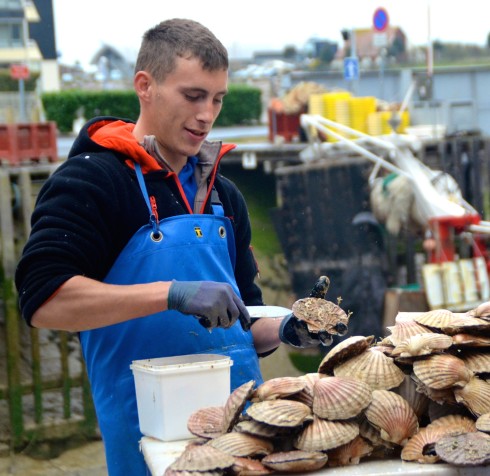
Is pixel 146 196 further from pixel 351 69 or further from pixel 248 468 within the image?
pixel 351 69

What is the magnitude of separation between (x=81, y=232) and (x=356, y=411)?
0.90 metres

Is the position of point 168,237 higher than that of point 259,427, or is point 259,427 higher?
point 168,237

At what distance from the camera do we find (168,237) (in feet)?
9.07

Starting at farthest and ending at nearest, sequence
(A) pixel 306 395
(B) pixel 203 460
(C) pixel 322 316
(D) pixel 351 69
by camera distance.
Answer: (D) pixel 351 69
(C) pixel 322 316
(A) pixel 306 395
(B) pixel 203 460

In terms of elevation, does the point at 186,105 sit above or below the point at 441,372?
above

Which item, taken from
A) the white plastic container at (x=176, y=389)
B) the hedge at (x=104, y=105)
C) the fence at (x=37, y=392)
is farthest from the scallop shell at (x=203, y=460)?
the hedge at (x=104, y=105)

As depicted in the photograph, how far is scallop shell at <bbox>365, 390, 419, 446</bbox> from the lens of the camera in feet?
7.55

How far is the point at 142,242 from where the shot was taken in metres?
2.76

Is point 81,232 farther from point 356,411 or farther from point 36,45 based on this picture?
point 36,45

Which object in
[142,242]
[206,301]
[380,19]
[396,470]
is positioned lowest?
[396,470]

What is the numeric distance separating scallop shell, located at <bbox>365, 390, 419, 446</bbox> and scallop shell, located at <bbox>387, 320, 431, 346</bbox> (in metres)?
0.22

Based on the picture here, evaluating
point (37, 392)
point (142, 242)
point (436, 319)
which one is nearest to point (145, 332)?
point (142, 242)

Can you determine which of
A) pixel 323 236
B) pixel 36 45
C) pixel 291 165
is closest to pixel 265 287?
pixel 323 236

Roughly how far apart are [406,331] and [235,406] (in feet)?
1.73
